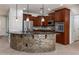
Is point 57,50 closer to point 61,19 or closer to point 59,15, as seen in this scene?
point 61,19

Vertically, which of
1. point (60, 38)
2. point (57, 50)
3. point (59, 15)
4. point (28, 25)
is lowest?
point (57, 50)

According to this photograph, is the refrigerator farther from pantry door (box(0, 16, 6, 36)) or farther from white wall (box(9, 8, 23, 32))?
pantry door (box(0, 16, 6, 36))

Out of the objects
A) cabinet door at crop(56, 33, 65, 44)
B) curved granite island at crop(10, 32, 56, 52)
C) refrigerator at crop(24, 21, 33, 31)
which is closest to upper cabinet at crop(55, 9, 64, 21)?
cabinet door at crop(56, 33, 65, 44)

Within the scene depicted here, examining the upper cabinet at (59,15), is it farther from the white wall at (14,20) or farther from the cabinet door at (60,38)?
the white wall at (14,20)

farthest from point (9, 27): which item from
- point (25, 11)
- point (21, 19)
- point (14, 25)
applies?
point (25, 11)

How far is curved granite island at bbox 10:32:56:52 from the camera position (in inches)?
213

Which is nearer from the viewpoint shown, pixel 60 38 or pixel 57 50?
pixel 57 50

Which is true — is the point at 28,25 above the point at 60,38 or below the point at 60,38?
above

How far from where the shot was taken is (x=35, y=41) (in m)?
5.42

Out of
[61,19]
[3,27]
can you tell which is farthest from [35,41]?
[61,19]

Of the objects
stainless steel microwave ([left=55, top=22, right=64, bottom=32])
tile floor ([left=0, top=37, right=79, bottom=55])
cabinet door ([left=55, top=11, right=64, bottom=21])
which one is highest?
cabinet door ([left=55, top=11, right=64, bottom=21])

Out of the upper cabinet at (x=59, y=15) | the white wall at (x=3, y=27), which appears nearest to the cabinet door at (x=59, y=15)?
the upper cabinet at (x=59, y=15)

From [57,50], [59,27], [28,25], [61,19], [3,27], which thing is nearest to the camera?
[57,50]
